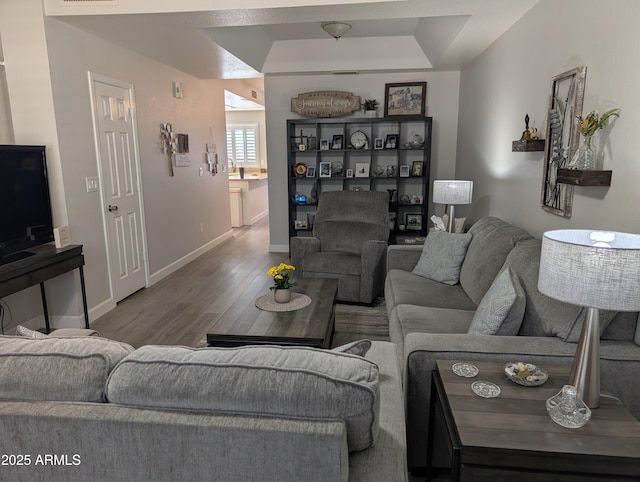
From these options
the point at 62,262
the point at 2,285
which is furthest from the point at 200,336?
the point at 2,285

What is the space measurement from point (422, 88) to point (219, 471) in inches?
208

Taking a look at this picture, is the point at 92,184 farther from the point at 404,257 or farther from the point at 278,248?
the point at 278,248

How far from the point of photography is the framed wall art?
7.50 feet

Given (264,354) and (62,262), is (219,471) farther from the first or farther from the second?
(62,262)

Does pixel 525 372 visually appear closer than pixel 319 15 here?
Yes

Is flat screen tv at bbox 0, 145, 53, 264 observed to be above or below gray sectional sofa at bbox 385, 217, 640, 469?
above

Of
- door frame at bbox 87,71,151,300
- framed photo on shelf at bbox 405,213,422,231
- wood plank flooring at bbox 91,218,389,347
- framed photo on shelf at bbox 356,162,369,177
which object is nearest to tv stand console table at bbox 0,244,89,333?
wood plank flooring at bbox 91,218,389,347

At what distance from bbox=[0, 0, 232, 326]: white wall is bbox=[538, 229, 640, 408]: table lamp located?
3357 mm

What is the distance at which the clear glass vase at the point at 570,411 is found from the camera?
124 centimetres

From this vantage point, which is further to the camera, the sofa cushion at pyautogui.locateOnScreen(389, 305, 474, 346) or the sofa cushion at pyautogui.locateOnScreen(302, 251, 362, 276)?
the sofa cushion at pyautogui.locateOnScreen(302, 251, 362, 276)

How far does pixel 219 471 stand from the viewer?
962 mm

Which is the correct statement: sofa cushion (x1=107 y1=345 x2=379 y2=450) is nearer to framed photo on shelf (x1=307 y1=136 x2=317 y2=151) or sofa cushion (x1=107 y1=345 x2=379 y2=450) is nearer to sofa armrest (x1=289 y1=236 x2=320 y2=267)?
sofa armrest (x1=289 y1=236 x2=320 y2=267)

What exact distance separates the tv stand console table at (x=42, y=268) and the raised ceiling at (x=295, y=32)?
1.69 meters

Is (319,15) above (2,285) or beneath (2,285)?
above
